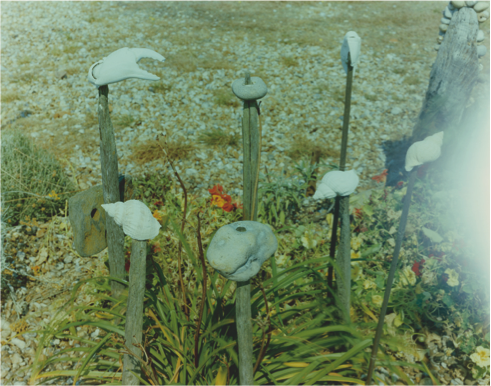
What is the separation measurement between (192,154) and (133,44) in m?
3.23

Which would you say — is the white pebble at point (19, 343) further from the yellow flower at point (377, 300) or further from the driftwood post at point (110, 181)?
the yellow flower at point (377, 300)

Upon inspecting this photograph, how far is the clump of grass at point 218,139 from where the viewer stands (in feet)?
13.8

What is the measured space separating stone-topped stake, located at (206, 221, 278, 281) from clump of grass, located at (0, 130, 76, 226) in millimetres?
2298

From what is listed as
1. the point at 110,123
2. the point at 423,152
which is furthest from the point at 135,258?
the point at 423,152

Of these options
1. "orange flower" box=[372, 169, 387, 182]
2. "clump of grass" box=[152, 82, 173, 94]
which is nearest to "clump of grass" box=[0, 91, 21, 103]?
"clump of grass" box=[152, 82, 173, 94]

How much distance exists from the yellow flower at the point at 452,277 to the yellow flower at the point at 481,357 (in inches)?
15.4

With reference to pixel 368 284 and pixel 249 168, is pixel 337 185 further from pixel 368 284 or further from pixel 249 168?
pixel 368 284

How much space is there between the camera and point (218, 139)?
4.23m

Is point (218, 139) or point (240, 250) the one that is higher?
point (240, 250)

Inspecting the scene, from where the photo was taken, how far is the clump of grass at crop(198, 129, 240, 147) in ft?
13.8

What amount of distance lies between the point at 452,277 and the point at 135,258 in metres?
1.90

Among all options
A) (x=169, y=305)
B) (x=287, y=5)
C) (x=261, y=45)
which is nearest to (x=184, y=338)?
(x=169, y=305)

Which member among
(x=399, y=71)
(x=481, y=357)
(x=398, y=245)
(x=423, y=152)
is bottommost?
(x=481, y=357)

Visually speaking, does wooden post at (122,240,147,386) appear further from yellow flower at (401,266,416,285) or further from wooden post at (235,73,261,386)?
yellow flower at (401,266,416,285)
